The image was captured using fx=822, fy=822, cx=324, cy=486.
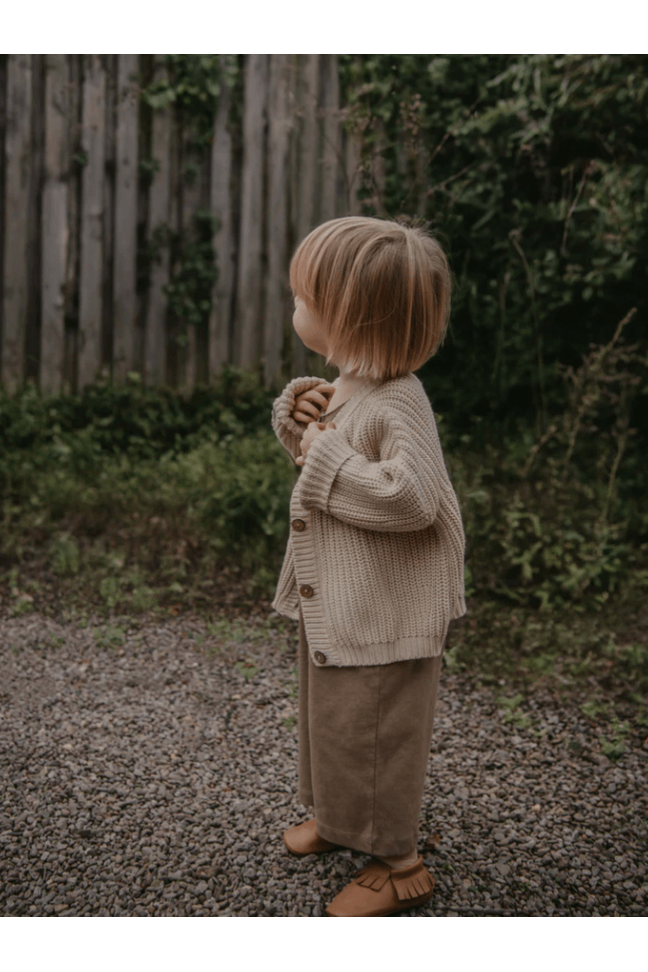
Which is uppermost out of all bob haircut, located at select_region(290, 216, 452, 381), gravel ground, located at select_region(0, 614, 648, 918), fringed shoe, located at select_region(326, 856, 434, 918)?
bob haircut, located at select_region(290, 216, 452, 381)

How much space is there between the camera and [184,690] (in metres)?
2.89

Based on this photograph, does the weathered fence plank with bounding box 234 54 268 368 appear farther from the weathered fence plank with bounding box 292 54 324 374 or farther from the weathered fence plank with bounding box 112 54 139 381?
the weathered fence plank with bounding box 112 54 139 381

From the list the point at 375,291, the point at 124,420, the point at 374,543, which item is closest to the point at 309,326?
the point at 375,291

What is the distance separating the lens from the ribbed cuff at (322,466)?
1697 millimetres

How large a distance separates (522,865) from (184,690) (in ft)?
4.27

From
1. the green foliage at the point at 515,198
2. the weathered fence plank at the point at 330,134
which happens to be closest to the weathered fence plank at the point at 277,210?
the weathered fence plank at the point at 330,134

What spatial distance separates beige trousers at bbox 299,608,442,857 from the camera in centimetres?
180

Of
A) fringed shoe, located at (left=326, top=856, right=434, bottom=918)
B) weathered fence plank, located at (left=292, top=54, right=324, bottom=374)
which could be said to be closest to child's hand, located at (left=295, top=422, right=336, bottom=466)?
fringed shoe, located at (left=326, top=856, right=434, bottom=918)

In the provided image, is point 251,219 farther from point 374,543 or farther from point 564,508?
point 374,543

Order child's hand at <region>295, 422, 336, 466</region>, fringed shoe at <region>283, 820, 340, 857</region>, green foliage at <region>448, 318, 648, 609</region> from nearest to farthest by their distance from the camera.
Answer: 1. child's hand at <region>295, 422, 336, 466</region>
2. fringed shoe at <region>283, 820, 340, 857</region>
3. green foliage at <region>448, 318, 648, 609</region>

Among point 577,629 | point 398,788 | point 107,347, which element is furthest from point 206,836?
point 107,347

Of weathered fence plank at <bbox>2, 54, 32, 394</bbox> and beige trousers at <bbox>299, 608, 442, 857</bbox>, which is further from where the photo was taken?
weathered fence plank at <bbox>2, 54, 32, 394</bbox>

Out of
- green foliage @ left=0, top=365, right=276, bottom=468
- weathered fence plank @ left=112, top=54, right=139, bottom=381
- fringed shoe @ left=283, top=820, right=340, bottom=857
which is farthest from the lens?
weathered fence plank @ left=112, top=54, right=139, bottom=381

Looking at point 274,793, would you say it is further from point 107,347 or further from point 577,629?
point 107,347
